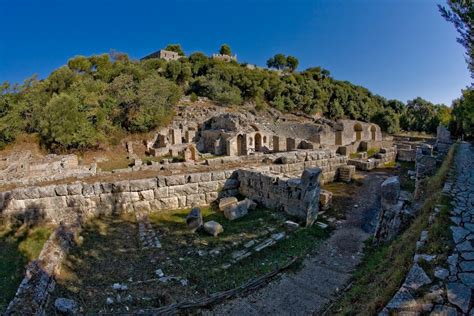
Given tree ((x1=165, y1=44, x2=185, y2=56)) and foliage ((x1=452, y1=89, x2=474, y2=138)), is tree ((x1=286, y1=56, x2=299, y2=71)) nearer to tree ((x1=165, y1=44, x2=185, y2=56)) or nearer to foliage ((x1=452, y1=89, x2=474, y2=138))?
tree ((x1=165, y1=44, x2=185, y2=56))

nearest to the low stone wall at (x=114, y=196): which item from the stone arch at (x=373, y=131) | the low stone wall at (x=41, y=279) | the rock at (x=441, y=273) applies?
the low stone wall at (x=41, y=279)

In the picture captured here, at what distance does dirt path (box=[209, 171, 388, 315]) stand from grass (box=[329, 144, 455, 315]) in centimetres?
29

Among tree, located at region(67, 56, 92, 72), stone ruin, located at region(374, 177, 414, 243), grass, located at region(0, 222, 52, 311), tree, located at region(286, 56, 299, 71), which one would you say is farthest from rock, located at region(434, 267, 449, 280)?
tree, located at region(286, 56, 299, 71)

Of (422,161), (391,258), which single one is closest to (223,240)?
(391,258)

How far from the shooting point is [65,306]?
429 centimetres

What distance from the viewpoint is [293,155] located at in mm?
11727

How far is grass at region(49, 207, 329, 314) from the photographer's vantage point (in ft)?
16.1

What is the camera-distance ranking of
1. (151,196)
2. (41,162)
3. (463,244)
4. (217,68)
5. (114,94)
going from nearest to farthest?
(463,244) → (151,196) → (41,162) → (114,94) → (217,68)

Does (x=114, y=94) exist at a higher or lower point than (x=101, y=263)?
higher

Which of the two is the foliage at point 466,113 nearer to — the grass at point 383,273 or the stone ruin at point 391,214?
the stone ruin at point 391,214

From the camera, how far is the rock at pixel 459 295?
263 cm

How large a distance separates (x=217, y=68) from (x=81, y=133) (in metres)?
34.5

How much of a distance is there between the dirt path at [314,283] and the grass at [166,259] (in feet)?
1.24

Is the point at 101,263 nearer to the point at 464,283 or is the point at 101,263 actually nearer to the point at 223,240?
the point at 223,240
